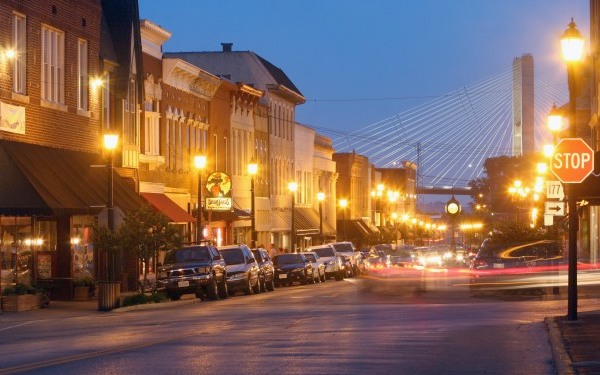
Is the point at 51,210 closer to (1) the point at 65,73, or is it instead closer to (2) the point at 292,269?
(1) the point at 65,73

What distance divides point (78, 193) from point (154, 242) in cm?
260

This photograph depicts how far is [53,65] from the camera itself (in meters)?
35.9

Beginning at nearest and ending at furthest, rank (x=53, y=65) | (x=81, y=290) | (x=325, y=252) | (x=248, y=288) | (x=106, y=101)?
(x=53, y=65) < (x=81, y=290) < (x=248, y=288) < (x=106, y=101) < (x=325, y=252)

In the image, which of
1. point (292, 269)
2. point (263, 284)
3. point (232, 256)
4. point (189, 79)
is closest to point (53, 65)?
point (232, 256)

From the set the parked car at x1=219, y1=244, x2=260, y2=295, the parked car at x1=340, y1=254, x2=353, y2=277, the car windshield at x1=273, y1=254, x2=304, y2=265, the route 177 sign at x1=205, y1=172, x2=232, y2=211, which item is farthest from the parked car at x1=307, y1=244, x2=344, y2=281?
the parked car at x1=219, y1=244, x2=260, y2=295

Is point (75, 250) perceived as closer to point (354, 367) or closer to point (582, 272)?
point (582, 272)

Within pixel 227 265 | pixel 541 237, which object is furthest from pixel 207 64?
pixel 227 265

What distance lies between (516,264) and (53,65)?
18.7m

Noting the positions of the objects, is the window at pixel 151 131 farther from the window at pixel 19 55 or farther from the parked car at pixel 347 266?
the window at pixel 19 55

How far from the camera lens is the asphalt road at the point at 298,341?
15.3m

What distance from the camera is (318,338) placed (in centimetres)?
1928

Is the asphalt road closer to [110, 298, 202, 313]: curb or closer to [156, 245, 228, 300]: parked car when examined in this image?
[110, 298, 202, 313]: curb

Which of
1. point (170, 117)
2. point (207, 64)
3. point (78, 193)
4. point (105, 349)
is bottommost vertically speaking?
point (105, 349)

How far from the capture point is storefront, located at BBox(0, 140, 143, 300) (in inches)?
1223
